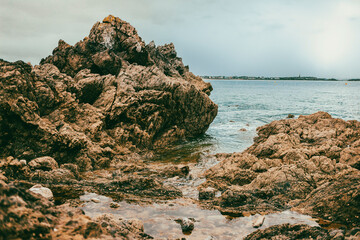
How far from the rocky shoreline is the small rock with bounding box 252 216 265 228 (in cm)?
5

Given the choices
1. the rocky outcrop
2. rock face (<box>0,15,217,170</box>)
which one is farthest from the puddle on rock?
rock face (<box>0,15,217,170</box>)

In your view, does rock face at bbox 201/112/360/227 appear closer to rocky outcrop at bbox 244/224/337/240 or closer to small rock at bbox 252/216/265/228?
small rock at bbox 252/216/265/228

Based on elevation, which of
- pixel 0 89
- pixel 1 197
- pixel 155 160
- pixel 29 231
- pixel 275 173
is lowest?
pixel 155 160

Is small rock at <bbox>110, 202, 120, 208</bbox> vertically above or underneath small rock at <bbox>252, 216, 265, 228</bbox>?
above

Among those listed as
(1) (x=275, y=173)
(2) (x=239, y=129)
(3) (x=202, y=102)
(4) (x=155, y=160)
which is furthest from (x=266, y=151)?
(2) (x=239, y=129)

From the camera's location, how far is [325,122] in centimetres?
2506

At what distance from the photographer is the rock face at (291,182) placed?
320 inches

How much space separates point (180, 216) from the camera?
840 centimetres

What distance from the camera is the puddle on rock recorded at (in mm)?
7098

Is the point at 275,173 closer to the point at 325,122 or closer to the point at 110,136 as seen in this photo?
the point at 110,136

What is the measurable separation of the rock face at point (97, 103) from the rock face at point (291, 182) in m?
7.39

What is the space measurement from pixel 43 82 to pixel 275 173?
15584mm

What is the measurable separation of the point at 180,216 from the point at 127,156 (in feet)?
36.4

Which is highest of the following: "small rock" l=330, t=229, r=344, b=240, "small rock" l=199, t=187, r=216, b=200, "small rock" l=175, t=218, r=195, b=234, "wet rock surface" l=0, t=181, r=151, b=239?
"wet rock surface" l=0, t=181, r=151, b=239
